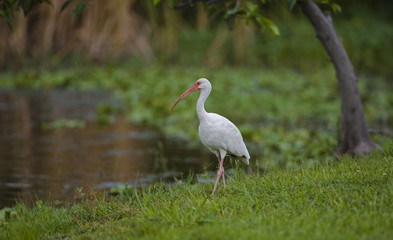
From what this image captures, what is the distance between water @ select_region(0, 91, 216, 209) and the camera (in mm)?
7191

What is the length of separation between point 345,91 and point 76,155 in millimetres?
4073

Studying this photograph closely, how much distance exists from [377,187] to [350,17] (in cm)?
2013

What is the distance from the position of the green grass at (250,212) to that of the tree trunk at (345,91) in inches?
51.3

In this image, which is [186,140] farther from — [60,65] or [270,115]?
[60,65]

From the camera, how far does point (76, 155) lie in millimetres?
8852

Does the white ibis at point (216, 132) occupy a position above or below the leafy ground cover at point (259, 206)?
above

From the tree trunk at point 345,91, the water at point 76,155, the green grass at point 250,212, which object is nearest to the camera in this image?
the green grass at point 250,212

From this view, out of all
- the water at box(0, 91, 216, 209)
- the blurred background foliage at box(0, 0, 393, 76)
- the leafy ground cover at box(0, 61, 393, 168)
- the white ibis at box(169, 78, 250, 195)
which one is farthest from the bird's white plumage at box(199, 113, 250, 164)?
the blurred background foliage at box(0, 0, 393, 76)

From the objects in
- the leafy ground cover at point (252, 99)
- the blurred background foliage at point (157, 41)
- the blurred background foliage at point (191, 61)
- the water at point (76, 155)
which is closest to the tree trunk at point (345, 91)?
the leafy ground cover at point (252, 99)

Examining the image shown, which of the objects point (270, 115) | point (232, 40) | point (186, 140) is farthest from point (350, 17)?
point (186, 140)

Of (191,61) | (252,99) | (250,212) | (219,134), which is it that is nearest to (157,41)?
(191,61)

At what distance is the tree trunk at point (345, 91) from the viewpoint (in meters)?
7.03

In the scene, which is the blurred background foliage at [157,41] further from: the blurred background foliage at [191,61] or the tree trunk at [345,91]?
the tree trunk at [345,91]

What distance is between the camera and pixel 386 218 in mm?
4016
